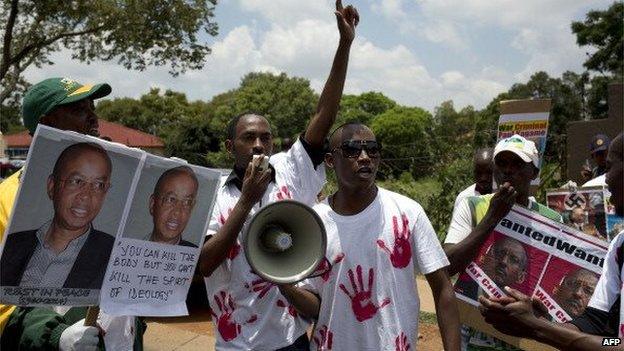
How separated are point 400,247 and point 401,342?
1.19ft

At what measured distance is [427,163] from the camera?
15.0m

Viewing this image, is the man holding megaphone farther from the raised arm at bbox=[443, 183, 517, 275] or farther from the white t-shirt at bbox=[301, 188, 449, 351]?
the raised arm at bbox=[443, 183, 517, 275]

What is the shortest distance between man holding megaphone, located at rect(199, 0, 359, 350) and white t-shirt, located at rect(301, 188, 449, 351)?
0.23 m

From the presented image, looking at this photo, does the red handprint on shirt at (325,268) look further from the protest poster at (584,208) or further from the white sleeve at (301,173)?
the protest poster at (584,208)

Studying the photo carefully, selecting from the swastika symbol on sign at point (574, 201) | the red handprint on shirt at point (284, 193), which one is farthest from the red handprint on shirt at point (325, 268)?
the swastika symbol on sign at point (574, 201)

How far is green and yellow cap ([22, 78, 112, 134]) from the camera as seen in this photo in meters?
2.30

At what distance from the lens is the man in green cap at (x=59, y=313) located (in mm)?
2076

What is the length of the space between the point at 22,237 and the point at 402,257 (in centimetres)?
136

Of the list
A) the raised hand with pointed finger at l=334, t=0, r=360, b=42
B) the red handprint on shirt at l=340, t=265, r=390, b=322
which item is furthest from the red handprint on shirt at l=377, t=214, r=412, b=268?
the raised hand with pointed finger at l=334, t=0, r=360, b=42

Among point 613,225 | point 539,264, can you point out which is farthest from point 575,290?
point 613,225

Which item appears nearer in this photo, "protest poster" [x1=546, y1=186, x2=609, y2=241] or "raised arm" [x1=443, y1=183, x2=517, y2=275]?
"raised arm" [x1=443, y1=183, x2=517, y2=275]

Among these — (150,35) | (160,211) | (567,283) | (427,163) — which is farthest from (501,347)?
(150,35)

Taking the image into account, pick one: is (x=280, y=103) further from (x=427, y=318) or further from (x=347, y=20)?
(x=347, y=20)

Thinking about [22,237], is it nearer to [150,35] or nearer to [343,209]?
[343,209]
